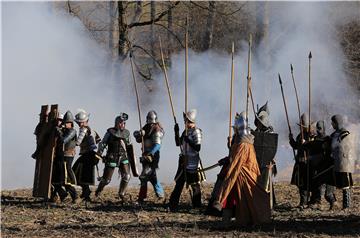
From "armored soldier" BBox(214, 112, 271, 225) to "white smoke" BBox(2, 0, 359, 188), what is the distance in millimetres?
7672

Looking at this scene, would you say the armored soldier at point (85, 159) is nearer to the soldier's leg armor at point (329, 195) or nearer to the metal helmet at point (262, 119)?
the metal helmet at point (262, 119)

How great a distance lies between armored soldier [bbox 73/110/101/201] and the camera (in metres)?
12.2

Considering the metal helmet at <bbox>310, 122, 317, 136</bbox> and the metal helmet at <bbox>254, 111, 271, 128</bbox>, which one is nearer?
the metal helmet at <bbox>254, 111, 271, 128</bbox>

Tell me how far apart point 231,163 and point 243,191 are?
357 mm

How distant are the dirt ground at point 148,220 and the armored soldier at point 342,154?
44 centimetres

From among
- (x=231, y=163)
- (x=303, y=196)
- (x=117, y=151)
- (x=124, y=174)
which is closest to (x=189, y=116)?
(x=117, y=151)

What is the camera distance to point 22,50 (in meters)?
17.4

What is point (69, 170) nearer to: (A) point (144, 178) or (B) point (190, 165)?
(A) point (144, 178)

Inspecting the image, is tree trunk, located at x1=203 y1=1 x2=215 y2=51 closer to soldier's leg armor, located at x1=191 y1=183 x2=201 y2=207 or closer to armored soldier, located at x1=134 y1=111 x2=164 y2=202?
armored soldier, located at x1=134 y1=111 x2=164 y2=202

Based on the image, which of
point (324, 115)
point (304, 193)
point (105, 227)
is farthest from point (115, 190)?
point (324, 115)

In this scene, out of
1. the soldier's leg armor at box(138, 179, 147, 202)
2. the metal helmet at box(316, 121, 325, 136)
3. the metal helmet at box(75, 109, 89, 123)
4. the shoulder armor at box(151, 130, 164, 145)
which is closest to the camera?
the metal helmet at box(316, 121, 325, 136)

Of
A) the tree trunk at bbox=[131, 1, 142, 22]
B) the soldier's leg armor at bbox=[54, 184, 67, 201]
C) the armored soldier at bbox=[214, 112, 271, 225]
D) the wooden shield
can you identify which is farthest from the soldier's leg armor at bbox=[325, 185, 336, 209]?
the tree trunk at bbox=[131, 1, 142, 22]

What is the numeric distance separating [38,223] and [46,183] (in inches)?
87.4

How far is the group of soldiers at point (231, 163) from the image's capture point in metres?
9.12
